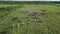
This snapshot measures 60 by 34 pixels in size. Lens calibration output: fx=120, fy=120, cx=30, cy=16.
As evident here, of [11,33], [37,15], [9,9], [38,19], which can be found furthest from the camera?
[9,9]

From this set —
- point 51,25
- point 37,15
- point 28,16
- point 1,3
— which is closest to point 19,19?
point 28,16

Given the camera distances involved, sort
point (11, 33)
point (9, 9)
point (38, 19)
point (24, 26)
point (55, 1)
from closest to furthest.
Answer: point (11, 33) → point (24, 26) → point (38, 19) → point (9, 9) → point (55, 1)

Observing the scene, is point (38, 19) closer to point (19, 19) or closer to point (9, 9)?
point (19, 19)

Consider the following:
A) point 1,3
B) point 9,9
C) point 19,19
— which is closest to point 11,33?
point 19,19

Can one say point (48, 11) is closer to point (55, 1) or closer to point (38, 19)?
point (38, 19)

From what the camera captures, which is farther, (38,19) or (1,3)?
(1,3)

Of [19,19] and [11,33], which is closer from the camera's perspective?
[11,33]
